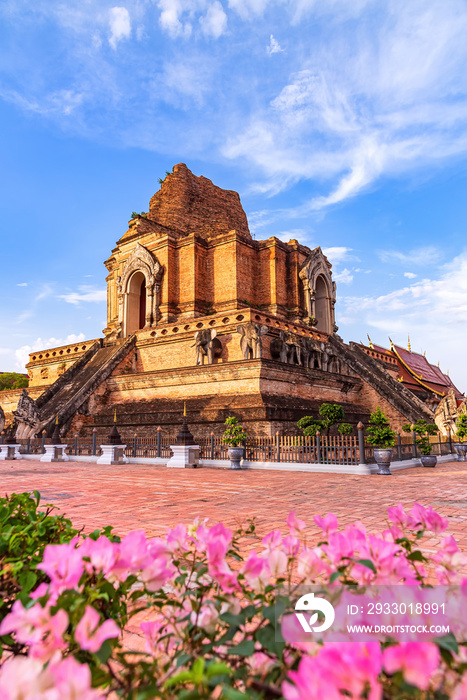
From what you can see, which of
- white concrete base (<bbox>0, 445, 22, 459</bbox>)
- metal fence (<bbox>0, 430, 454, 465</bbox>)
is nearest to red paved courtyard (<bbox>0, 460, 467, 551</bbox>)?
metal fence (<bbox>0, 430, 454, 465</bbox>)

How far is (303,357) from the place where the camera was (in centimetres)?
2225


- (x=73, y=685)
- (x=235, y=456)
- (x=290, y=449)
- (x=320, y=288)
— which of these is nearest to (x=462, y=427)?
(x=290, y=449)

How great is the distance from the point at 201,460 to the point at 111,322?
1678 centimetres

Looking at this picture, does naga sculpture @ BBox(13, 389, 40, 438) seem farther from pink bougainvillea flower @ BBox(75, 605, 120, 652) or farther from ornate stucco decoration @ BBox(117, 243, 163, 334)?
pink bougainvillea flower @ BBox(75, 605, 120, 652)

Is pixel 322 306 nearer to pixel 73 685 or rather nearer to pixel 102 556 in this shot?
pixel 102 556

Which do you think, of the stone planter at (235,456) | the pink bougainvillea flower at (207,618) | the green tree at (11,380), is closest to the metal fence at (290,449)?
the stone planter at (235,456)

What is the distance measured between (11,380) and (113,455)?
3671 cm

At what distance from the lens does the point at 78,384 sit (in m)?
23.5

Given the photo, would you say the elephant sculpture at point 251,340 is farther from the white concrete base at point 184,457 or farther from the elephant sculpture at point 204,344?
the white concrete base at point 184,457

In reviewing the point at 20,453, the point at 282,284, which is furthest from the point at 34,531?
the point at 282,284

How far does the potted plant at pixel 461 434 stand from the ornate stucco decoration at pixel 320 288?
1164 centimetres

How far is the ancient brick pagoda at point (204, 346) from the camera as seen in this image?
61.1ft

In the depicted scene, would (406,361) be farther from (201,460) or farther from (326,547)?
(326,547)

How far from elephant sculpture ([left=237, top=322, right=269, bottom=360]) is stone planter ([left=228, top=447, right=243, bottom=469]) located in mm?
Result: 6451
